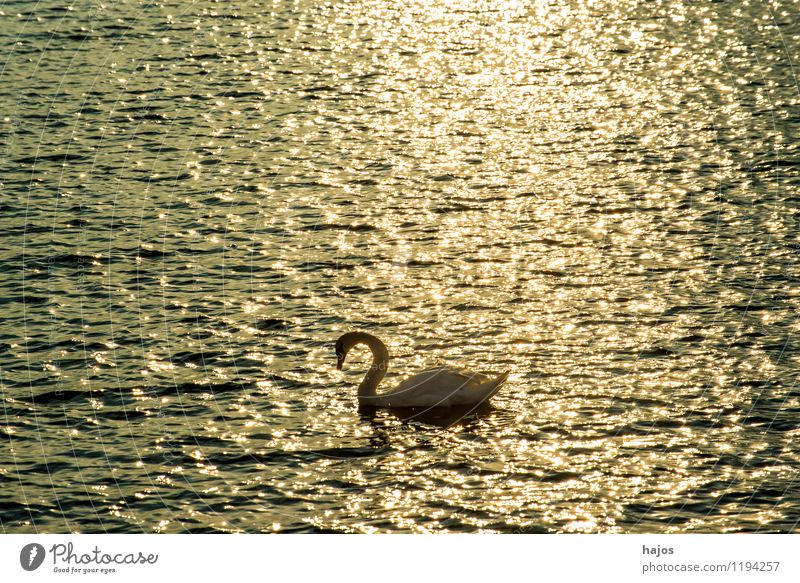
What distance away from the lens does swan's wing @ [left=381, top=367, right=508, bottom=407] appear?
32.5m

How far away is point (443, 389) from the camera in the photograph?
32.5m

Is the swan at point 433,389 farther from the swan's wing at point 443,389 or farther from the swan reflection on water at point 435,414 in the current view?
the swan reflection on water at point 435,414

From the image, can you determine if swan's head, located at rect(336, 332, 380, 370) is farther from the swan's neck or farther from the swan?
the swan

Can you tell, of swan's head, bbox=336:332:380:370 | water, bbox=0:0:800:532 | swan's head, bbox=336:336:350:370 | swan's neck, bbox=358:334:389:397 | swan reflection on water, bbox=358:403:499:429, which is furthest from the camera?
swan's head, bbox=336:336:350:370

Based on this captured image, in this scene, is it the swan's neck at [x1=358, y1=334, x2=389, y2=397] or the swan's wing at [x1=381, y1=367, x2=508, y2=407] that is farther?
the swan's neck at [x1=358, y1=334, x2=389, y2=397]

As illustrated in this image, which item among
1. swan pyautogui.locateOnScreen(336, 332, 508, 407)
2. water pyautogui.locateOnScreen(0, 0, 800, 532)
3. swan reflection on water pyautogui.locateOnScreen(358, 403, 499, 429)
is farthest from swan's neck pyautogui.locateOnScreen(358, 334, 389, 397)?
water pyautogui.locateOnScreen(0, 0, 800, 532)

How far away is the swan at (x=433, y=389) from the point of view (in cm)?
3253

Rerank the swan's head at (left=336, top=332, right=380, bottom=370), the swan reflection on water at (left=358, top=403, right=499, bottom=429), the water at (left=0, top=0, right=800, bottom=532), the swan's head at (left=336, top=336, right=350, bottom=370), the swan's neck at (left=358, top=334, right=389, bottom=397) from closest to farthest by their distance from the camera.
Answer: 1. the water at (left=0, top=0, right=800, bottom=532)
2. the swan reflection on water at (left=358, top=403, right=499, bottom=429)
3. the swan's neck at (left=358, top=334, right=389, bottom=397)
4. the swan's head at (left=336, top=332, right=380, bottom=370)
5. the swan's head at (left=336, top=336, right=350, bottom=370)

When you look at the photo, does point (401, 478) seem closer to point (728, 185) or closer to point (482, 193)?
point (482, 193)

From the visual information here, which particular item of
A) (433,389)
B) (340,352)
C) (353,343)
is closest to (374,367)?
(353,343)

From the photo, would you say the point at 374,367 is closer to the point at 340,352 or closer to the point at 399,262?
the point at 340,352

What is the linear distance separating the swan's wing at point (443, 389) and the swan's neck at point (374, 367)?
0.42 metres

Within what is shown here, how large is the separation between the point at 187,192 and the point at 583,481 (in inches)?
865

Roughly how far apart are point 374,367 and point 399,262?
8667mm
